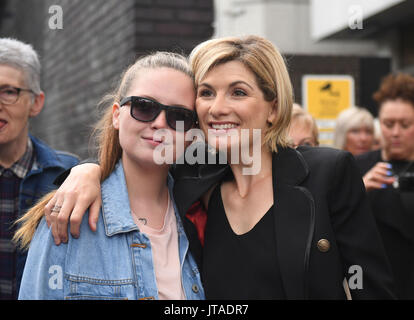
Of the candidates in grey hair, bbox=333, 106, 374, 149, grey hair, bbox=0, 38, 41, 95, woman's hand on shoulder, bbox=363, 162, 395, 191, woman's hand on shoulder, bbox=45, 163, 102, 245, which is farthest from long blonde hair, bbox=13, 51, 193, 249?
grey hair, bbox=333, 106, 374, 149

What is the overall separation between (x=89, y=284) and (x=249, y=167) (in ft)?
3.11

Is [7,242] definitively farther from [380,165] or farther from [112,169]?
[380,165]

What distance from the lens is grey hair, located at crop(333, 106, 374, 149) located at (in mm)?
4805

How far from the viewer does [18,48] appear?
3.02 m

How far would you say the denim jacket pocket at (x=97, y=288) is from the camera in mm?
1984

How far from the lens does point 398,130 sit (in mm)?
3760

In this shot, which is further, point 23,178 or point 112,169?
point 23,178

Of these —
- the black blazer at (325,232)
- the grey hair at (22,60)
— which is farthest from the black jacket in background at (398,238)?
the grey hair at (22,60)

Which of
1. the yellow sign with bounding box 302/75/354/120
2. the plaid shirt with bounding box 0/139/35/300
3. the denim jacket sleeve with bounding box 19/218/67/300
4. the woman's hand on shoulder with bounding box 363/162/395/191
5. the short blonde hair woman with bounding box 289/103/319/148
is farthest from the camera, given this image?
the yellow sign with bounding box 302/75/354/120

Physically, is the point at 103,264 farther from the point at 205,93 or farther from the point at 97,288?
the point at 205,93

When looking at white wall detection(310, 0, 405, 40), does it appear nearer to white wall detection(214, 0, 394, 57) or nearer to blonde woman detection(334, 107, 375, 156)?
white wall detection(214, 0, 394, 57)

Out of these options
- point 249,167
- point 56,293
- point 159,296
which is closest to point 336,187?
point 249,167

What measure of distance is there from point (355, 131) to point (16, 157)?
318 centimetres

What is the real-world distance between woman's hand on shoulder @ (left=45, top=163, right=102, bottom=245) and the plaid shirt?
70cm
